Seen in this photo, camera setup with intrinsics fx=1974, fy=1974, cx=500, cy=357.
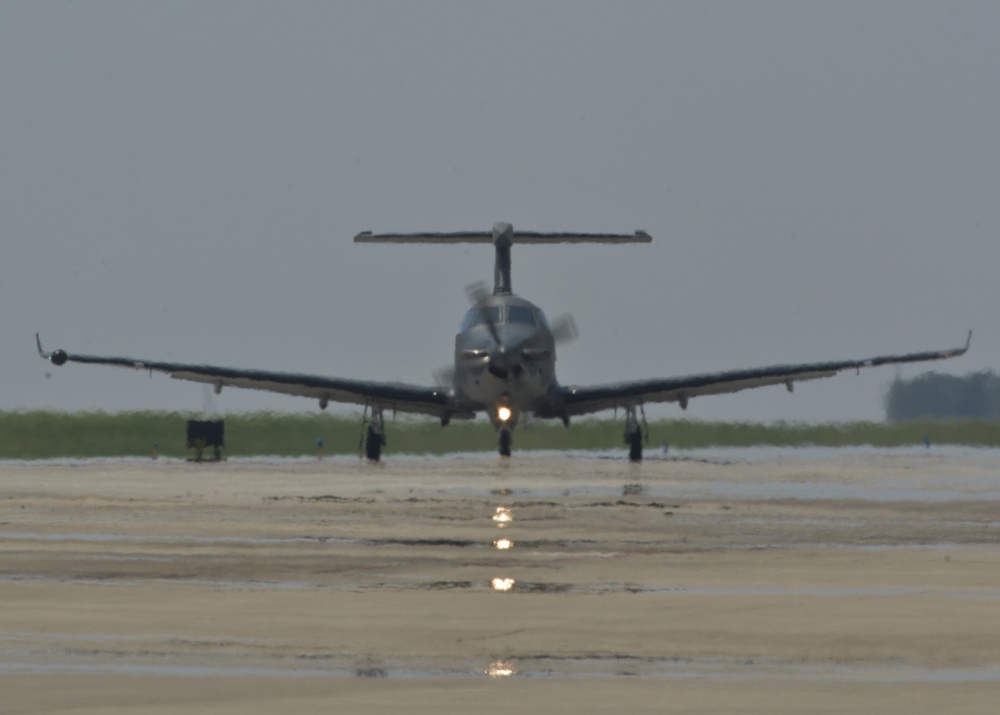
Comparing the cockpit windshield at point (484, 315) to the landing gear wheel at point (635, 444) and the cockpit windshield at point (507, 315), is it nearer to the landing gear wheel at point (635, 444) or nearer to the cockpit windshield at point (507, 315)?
the cockpit windshield at point (507, 315)

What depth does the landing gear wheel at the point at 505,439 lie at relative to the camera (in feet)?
175

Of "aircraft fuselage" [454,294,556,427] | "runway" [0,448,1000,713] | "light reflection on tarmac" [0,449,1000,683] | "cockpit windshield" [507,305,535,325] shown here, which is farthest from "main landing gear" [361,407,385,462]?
"runway" [0,448,1000,713]

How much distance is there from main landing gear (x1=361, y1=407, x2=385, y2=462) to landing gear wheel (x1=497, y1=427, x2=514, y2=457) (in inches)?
141

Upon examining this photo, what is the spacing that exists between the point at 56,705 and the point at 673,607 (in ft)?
20.6

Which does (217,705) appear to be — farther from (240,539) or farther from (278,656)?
(240,539)

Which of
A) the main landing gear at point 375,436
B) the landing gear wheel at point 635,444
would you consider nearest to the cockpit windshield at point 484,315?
the main landing gear at point 375,436

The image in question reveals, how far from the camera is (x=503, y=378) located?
49781 millimetres

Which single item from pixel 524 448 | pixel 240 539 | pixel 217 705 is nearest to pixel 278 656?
pixel 217 705

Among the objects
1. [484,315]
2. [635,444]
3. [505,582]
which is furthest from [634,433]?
[505,582]

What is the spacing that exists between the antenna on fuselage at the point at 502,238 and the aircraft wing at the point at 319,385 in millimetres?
5154

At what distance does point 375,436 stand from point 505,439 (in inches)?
180

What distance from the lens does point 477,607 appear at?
14961 millimetres

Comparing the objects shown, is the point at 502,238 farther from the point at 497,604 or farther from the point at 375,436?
the point at 497,604

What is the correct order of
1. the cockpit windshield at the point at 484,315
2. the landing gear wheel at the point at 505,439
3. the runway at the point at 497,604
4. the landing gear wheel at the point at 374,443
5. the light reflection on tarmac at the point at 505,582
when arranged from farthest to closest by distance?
the landing gear wheel at the point at 374,443, the landing gear wheel at the point at 505,439, the cockpit windshield at the point at 484,315, the light reflection on tarmac at the point at 505,582, the runway at the point at 497,604
